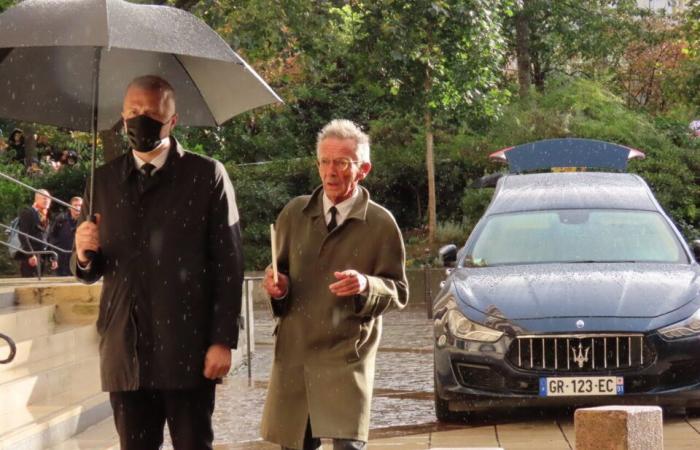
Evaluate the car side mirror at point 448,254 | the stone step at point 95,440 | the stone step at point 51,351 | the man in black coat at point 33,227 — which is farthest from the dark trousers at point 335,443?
the man in black coat at point 33,227

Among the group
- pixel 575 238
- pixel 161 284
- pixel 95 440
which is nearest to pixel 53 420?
pixel 95 440

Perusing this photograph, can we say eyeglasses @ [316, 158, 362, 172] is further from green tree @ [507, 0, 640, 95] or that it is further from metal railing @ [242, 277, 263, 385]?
green tree @ [507, 0, 640, 95]

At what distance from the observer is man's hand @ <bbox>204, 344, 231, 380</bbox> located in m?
5.48

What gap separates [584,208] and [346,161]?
6.18 metres

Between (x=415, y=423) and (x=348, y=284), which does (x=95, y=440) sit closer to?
(x=415, y=423)

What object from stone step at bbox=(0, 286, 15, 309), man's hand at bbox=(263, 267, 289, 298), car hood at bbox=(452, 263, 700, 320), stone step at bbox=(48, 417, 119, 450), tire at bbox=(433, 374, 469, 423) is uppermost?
man's hand at bbox=(263, 267, 289, 298)

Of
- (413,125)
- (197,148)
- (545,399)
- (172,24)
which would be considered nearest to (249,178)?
(197,148)

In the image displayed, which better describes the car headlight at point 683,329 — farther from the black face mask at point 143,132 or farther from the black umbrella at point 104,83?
the black face mask at point 143,132

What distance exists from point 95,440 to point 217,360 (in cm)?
477

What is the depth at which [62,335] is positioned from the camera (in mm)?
12641

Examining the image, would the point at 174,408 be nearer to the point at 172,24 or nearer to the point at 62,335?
the point at 172,24

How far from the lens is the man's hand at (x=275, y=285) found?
565 centimetres

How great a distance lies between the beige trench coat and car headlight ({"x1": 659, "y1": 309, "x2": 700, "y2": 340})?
430 centimetres

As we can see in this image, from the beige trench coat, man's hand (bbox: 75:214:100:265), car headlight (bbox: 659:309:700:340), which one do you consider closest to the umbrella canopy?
the beige trench coat
